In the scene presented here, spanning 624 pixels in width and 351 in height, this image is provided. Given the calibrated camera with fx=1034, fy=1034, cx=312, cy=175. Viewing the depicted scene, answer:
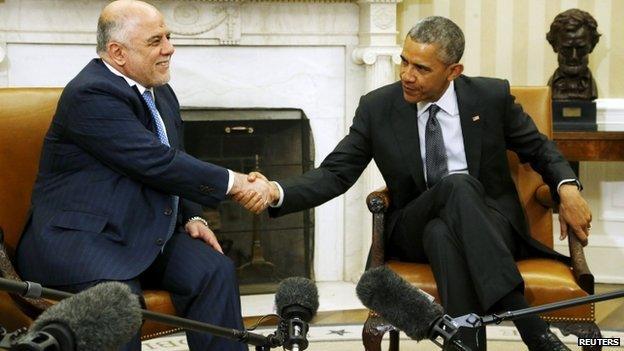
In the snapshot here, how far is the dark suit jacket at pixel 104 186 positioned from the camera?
2.94 metres

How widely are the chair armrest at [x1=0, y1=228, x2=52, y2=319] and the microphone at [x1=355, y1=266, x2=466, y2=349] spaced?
1403 mm

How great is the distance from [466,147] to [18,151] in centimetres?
145

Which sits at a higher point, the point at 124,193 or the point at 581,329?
the point at 124,193

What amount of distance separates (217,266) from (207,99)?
206cm

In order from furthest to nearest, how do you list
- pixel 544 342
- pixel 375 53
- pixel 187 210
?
pixel 375 53, pixel 187 210, pixel 544 342

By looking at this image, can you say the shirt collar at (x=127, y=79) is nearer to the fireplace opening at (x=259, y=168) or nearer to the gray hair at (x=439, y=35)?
the gray hair at (x=439, y=35)

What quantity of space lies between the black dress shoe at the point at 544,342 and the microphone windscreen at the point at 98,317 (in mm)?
Answer: 1623

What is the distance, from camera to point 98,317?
4.51 ft

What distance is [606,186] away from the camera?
206 inches

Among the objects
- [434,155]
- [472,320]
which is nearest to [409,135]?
[434,155]

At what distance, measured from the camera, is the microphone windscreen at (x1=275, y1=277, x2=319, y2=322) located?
1.81 m

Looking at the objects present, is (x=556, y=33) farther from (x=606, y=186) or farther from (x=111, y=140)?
(x=111, y=140)

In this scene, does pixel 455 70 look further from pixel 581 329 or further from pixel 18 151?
pixel 18 151

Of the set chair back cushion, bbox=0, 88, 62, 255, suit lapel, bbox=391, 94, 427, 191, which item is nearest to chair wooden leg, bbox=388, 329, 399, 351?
suit lapel, bbox=391, 94, 427, 191
